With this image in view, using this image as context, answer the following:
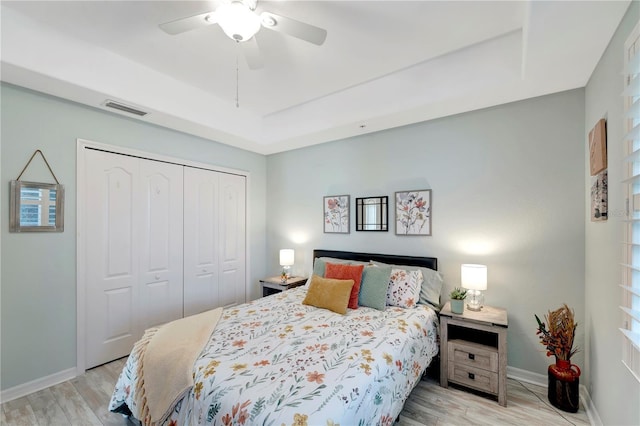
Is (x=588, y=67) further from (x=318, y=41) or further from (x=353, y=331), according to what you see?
(x=353, y=331)

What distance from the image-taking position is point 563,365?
81.1 inches

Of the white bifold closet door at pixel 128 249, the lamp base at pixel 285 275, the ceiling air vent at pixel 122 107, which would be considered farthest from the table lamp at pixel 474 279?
the ceiling air vent at pixel 122 107

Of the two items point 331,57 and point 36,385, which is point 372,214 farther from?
point 36,385

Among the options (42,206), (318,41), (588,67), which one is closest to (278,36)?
(318,41)

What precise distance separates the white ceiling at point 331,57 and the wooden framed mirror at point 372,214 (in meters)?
0.83

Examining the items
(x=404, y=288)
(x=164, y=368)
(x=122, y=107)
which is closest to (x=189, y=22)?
(x=122, y=107)

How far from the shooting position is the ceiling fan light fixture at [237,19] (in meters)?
1.57

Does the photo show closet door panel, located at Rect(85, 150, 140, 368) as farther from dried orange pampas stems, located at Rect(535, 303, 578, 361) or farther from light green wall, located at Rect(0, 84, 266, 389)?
dried orange pampas stems, located at Rect(535, 303, 578, 361)

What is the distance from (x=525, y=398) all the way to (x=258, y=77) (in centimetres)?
363

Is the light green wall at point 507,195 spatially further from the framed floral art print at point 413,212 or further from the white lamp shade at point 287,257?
the white lamp shade at point 287,257

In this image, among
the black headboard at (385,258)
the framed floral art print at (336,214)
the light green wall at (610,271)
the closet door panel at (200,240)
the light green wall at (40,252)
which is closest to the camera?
the light green wall at (610,271)

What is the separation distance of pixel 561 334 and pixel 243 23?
3015mm

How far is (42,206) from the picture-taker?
240 centimetres

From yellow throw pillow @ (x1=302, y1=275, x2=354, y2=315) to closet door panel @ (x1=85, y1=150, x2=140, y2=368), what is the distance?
1.88 metres
